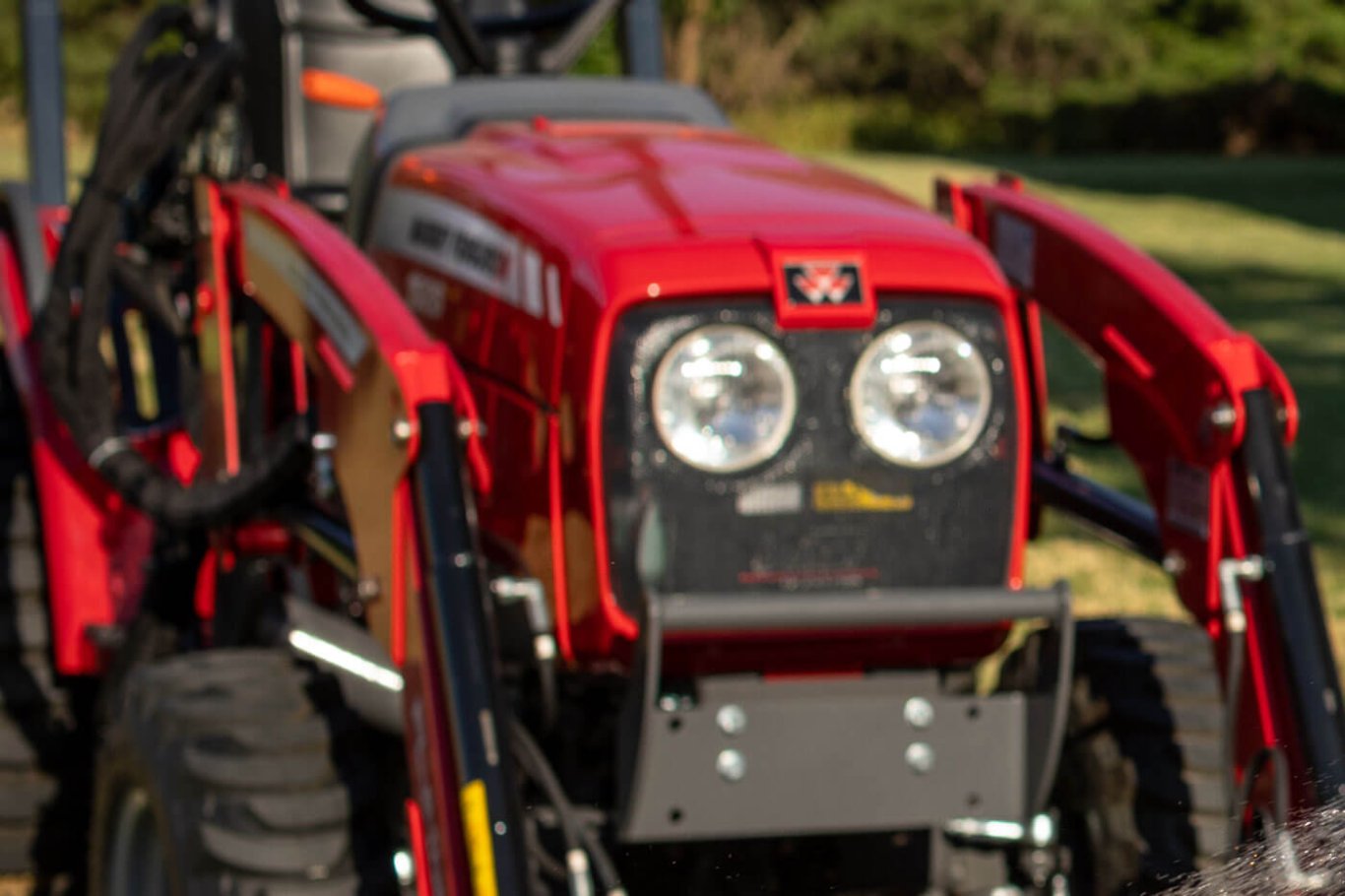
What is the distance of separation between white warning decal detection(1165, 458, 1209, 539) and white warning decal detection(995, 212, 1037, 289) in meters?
0.49

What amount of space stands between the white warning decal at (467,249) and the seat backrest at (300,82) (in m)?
0.74

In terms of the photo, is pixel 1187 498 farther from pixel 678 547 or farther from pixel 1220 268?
pixel 1220 268

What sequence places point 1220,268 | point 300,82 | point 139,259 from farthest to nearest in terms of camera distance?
point 1220,268
point 139,259
point 300,82

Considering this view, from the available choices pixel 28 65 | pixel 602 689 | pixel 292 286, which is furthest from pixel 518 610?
pixel 28 65

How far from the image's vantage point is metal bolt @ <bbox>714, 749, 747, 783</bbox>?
108 inches

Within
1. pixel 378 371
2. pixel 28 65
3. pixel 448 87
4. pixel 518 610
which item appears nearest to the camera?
pixel 378 371

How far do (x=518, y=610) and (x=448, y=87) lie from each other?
112cm

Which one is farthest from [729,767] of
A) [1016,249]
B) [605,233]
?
[1016,249]

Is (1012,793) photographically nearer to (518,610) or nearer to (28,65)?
(518,610)

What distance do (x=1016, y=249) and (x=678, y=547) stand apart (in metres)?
1.10

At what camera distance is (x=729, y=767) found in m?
2.75

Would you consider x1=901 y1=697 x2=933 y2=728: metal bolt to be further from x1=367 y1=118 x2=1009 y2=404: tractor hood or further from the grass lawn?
the grass lawn

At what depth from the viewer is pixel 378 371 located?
2775 mm

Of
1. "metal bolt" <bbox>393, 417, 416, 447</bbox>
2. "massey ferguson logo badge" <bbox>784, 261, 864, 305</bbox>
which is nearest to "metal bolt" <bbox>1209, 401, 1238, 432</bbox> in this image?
"massey ferguson logo badge" <bbox>784, 261, 864, 305</bbox>
